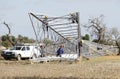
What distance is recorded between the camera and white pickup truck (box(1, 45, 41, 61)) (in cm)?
4676

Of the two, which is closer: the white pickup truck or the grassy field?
the grassy field

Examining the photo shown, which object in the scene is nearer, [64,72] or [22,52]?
[64,72]

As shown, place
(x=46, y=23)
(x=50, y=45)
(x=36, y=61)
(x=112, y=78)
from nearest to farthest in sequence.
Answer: (x=112, y=78), (x=36, y=61), (x=46, y=23), (x=50, y=45)

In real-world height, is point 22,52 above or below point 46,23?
below

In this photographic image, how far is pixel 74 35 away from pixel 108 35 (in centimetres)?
4010

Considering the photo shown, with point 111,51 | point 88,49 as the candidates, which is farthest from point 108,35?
point 88,49

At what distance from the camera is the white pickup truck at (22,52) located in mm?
46759

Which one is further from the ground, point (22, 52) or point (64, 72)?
point (64, 72)

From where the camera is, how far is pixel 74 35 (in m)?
40.2

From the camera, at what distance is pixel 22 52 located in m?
47.8

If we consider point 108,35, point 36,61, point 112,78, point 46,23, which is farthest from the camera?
point 108,35

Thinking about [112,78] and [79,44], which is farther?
[79,44]

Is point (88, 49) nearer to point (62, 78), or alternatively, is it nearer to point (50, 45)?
point (50, 45)

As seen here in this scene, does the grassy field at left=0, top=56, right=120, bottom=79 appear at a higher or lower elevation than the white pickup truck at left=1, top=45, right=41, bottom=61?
higher
